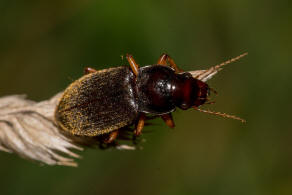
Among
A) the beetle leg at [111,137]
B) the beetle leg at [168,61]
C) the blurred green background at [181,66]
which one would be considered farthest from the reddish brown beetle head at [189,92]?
the blurred green background at [181,66]

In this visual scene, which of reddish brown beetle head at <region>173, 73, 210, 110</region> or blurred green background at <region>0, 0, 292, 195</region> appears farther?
blurred green background at <region>0, 0, 292, 195</region>

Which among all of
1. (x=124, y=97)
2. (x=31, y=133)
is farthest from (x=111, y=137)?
(x=31, y=133)

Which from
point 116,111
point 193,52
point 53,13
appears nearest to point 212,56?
point 193,52

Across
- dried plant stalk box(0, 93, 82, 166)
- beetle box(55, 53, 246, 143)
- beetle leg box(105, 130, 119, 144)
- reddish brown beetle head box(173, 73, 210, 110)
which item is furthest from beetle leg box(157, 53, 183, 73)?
dried plant stalk box(0, 93, 82, 166)

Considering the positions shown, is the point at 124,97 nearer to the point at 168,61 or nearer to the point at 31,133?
the point at 168,61

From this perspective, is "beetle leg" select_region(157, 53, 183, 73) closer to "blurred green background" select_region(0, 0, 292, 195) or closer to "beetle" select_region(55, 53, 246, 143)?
"beetle" select_region(55, 53, 246, 143)

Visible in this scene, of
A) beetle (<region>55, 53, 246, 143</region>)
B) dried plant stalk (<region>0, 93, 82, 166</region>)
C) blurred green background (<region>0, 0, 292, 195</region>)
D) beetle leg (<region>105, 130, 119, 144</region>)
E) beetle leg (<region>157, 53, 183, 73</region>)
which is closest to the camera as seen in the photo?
dried plant stalk (<region>0, 93, 82, 166</region>)

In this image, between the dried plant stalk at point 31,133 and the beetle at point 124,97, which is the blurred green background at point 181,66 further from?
the dried plant stalk at point 31,133
